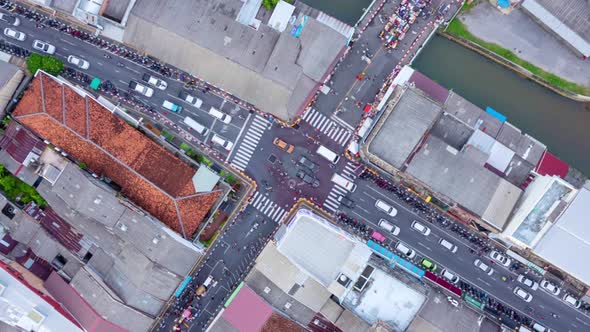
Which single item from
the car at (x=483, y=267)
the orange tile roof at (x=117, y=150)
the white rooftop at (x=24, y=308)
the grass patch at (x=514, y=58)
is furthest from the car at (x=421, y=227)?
the white rooftop at (x=24, y=308)

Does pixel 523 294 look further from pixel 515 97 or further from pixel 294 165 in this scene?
pixel 294 165

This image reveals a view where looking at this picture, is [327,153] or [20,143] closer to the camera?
[20,143]

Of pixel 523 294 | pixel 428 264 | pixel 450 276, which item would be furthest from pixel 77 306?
pixel 523 294

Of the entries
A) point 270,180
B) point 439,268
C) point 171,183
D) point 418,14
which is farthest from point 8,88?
point 439,268

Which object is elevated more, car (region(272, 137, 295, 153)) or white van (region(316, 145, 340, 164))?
white van (region(316, 145, 340, 164))

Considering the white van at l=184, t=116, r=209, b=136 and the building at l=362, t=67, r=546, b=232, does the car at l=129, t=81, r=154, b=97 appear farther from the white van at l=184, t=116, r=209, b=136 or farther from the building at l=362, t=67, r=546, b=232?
the building at l=362, t=67, r=546, b=232

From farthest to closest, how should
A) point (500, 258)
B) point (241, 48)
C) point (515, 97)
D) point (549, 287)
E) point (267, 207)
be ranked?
1. point (515, 97)
2. point (267, 207)
3. point (500, 258)
4. point (549, 287)
5. point (241, 48)

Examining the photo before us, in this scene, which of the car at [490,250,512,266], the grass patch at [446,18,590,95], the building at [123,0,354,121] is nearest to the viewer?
the building at [123,0,354,121]

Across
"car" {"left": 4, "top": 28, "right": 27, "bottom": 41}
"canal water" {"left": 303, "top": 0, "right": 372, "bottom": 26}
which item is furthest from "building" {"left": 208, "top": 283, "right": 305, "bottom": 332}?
"car" {"left": 4, "top": 28, "right": 27, "bottom": 41}
